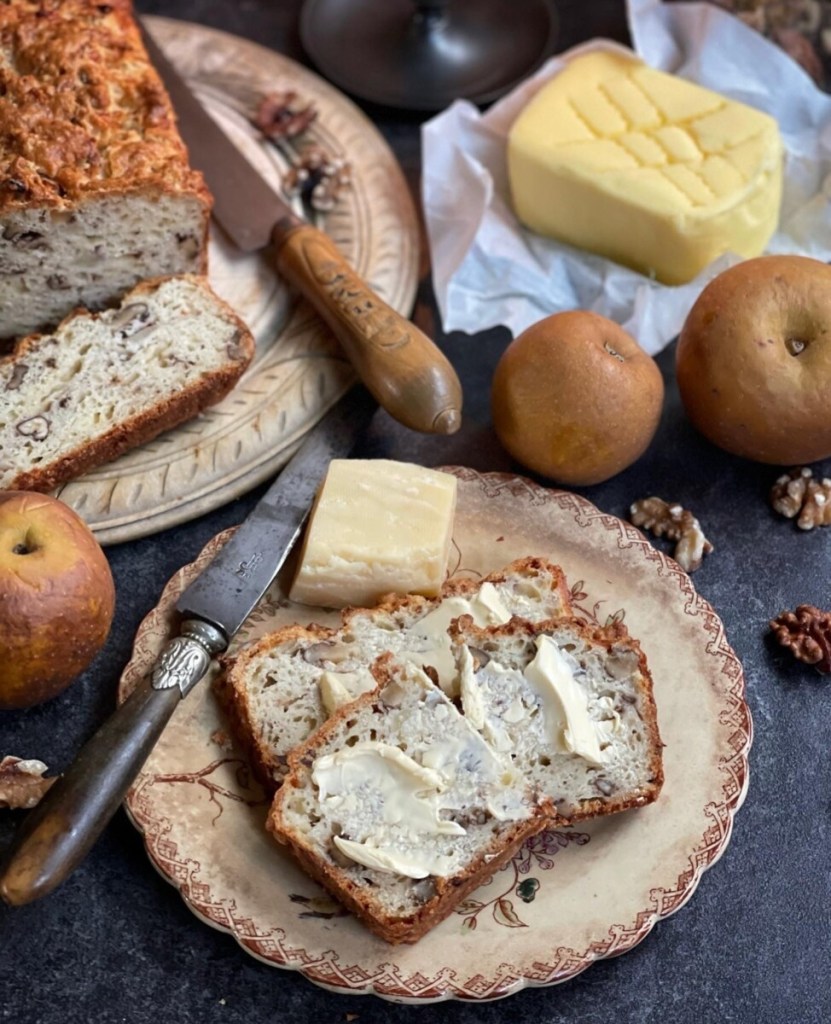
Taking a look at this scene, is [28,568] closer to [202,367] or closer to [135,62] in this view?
[202,367]

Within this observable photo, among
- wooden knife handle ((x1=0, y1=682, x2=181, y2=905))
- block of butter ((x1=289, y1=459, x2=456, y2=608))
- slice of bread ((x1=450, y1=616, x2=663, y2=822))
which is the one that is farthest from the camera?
block of butter ((x1=289, y1=459, x2=456, y2=608))

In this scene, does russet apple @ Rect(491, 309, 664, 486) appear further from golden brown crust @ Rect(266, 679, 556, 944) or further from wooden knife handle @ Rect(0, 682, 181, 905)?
wooden knife handle @ Rect(0, 682, 181, 905)

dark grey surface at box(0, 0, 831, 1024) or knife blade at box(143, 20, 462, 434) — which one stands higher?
knife blade at box(143, 20, 462, 434)

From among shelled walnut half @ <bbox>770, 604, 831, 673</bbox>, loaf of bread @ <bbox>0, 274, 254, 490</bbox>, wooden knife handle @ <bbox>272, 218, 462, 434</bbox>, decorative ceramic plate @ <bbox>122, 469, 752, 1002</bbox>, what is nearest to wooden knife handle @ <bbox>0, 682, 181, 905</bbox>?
decorative ceramic plate @ <bbox>122, 469, 752, 1002</bbox>

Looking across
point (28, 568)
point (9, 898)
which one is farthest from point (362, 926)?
point (28, 568)

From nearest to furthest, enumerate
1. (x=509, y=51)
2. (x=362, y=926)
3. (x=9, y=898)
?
1. (x=9, y=898)
2. (x=362, y=926)
3. (x=509, y=51)

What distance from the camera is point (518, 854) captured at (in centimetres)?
204

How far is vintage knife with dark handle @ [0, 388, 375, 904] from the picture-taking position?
1816mm

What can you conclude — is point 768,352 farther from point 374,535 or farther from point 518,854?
point 518,854

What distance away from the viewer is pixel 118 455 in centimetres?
261

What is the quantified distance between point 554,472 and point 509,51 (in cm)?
163

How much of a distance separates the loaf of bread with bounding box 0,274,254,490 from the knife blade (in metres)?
0.23

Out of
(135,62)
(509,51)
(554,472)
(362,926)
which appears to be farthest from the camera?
(509,51)

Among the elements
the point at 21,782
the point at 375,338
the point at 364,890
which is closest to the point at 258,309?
the point at 375,338
